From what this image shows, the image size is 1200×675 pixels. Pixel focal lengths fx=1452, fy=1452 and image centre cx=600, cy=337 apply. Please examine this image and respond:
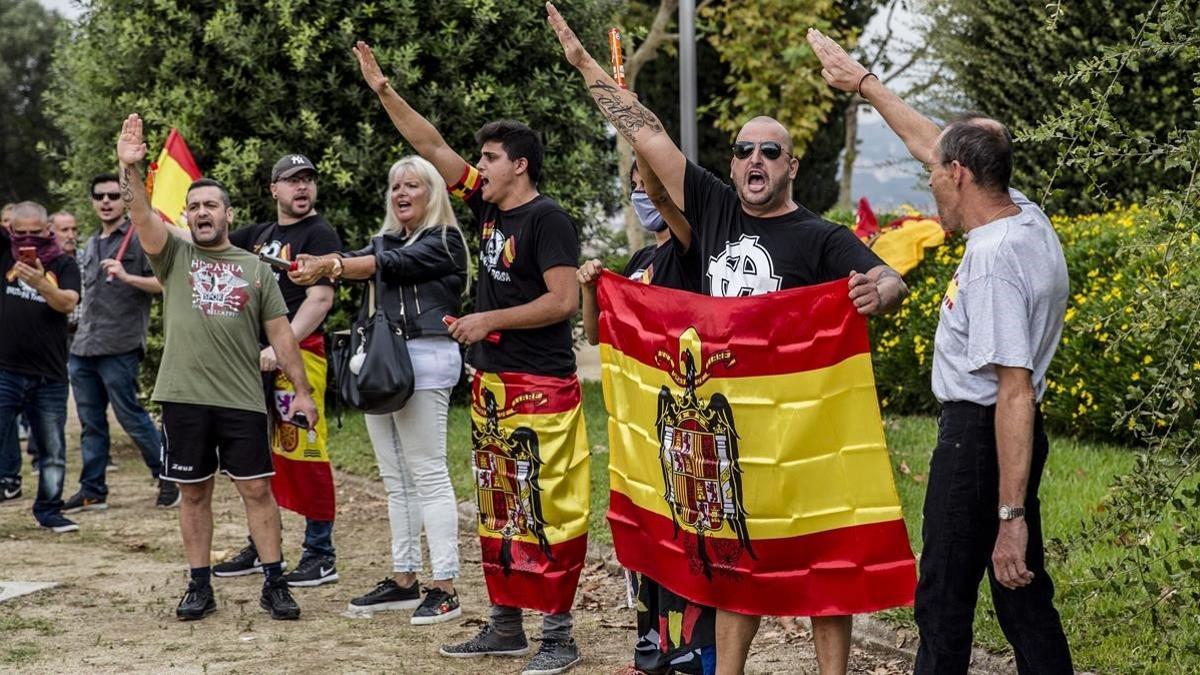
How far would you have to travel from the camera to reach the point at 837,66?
507 centimetres

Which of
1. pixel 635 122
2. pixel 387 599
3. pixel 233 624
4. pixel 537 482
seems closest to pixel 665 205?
pixel 635 122

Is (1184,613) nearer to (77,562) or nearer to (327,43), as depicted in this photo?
(77,562)

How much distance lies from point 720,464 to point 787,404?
324mm

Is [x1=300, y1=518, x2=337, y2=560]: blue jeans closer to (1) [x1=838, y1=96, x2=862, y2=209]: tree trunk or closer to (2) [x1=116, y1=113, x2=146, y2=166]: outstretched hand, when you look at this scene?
(2) [x1=116, y1=113, x2=146, y2=166]: outstretched hand

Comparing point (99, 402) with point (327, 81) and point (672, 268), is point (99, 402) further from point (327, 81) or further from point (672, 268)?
point (672, 268)

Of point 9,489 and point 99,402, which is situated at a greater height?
point 99,402

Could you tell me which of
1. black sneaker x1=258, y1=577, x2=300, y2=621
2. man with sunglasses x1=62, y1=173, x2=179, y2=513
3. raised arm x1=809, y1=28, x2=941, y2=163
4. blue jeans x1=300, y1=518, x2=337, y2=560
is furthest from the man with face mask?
man with sunglasses x1=62, y1=173, x2=179, y2=513

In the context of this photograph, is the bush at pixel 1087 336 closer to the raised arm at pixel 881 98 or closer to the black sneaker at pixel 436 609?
the raised arm at pixel 881 98

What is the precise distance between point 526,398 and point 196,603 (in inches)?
83.3

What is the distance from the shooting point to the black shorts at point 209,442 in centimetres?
709

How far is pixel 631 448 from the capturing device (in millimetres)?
5582

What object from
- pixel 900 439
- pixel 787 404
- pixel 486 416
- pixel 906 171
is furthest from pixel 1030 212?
pixel 906 171

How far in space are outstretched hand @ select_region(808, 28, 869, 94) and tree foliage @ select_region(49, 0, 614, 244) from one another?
25.4 ft

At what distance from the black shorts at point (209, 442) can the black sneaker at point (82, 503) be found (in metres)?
3.51
